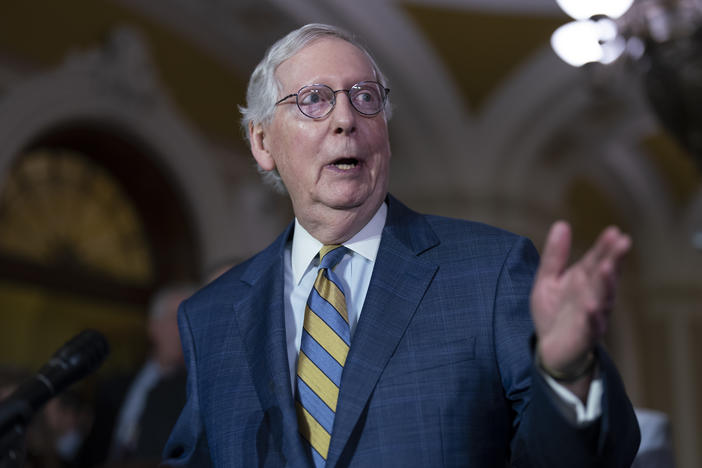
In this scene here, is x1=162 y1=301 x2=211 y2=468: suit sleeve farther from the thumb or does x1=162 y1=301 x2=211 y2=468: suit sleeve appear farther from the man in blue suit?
the thumb

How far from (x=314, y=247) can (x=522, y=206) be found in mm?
6909

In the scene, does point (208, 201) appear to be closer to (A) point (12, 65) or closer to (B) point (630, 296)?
(A) point (12, 65)

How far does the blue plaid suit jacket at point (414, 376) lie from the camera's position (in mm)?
1229

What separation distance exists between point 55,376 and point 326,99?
0.61 metres

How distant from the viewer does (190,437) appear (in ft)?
4.76

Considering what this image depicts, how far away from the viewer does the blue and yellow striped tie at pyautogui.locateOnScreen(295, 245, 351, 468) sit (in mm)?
1307

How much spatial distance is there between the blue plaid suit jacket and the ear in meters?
0.26

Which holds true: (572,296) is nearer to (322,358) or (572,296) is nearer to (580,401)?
(580,401)

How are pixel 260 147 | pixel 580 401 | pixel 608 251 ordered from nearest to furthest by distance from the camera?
pixel 608 251 < pixel 580 401 < pixel 260 147

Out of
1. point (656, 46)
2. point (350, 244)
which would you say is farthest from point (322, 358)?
point (656, 46)

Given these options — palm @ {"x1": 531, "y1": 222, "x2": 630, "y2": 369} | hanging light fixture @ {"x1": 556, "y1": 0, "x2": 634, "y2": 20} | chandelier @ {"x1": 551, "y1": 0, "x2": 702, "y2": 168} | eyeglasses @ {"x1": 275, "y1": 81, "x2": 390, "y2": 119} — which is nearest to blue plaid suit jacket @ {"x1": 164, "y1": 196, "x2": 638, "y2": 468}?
palm @ {"x1": 531, "y1": 222, "x2": 630, "y2": 369}

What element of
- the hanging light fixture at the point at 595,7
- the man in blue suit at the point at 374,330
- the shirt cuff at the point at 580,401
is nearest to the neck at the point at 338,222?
the man in blue suit at the point at 374,330

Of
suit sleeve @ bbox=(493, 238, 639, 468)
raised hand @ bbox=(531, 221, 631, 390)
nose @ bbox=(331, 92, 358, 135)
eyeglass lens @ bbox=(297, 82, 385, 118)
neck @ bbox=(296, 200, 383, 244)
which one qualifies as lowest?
suit sleeve @ bbox=(493, 238, 639, 468)

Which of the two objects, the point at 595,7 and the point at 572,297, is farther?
the point at 595,7
